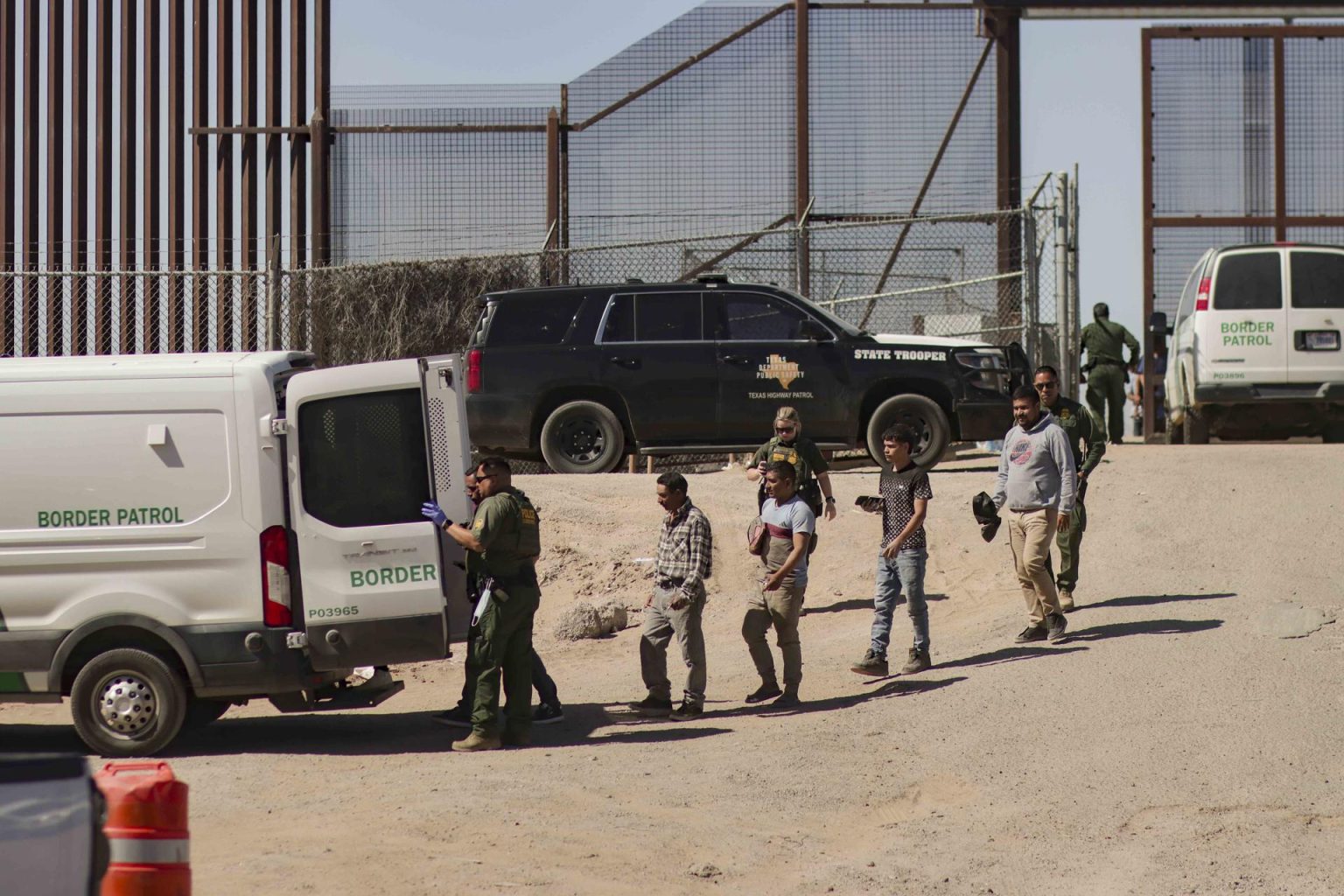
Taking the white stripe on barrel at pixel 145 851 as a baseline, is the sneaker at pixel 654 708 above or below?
below

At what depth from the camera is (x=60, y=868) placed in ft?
10.2

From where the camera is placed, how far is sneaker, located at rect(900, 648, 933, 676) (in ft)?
35.0

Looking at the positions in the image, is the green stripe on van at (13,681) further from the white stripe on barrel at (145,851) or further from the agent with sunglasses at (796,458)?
the white stripe on barrel at (145,851)

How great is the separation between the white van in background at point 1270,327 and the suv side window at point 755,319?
5.29 m

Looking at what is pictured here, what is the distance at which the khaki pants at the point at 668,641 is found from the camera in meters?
9.91

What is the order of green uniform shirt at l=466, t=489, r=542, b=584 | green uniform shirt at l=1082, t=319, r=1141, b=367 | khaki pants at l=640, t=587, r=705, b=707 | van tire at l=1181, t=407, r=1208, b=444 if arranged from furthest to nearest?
van tire at l=1181, t=407, r=1208, b=444
green uniform shirt at l=1082, t=319, r=1141, b=367
khaki pants at l=640, t=587, r=705, b=707
green uniform shirt at l=466, t=489, r=542, b=584

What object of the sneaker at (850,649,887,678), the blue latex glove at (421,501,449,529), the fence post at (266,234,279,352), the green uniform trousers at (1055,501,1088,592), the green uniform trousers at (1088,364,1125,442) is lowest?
the sneaker at (850,649,887,678)

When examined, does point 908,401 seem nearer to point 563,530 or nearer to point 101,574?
point 563,530

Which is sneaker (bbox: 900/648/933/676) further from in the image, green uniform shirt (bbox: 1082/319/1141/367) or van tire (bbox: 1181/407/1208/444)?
van tire (bbox: 1181/407/1208/444)

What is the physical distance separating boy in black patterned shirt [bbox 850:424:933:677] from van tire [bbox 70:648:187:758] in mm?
4301

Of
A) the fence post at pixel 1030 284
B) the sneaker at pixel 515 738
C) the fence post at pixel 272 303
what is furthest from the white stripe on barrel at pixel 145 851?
the fence post at pixel 1030 284

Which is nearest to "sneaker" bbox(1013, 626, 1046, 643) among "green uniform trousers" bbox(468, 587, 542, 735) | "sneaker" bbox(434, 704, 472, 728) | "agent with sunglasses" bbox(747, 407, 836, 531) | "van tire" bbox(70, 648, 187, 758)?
"agent with sunglasses" bbox(747, 407, 836, 531)

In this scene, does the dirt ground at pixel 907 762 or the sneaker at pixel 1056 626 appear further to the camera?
the sneaker at pixel 1056 626

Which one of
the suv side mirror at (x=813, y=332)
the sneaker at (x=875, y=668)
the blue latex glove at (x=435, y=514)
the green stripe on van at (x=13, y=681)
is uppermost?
the suv side mirror at (x=813, y=332)
